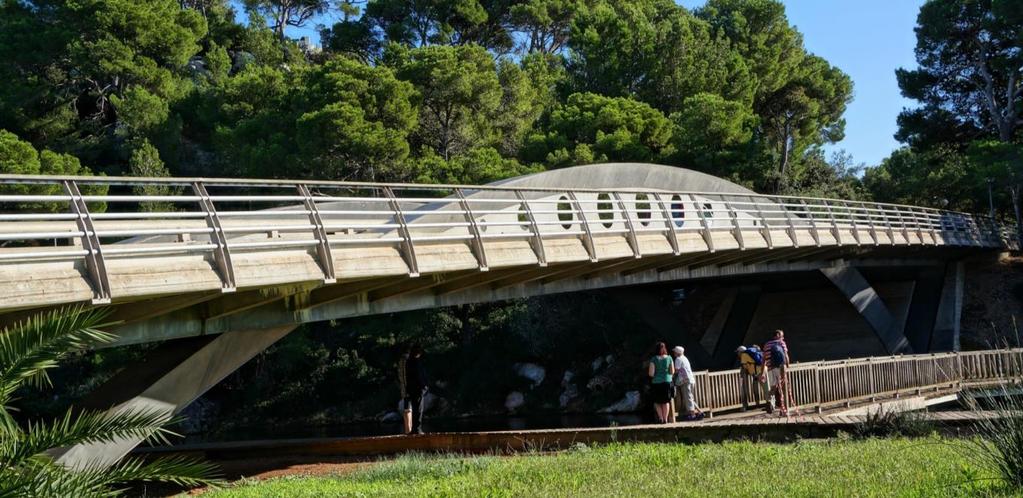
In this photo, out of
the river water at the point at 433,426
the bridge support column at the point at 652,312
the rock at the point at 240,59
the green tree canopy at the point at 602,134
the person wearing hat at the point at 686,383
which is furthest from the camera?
the rock at the point at 240,59

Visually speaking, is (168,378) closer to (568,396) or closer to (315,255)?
(315,255)

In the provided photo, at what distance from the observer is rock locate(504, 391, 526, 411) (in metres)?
38.7

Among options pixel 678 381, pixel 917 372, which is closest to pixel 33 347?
pixel 678 381

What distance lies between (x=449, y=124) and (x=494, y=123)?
2.82 metres

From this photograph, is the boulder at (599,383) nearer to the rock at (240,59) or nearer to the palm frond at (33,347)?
the rock at (240,59)

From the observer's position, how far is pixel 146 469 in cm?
691

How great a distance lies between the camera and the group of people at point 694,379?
55.3 feet

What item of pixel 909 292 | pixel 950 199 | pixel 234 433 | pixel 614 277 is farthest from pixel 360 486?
pixel 950 199

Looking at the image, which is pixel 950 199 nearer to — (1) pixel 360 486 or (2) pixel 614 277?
(2) pixel 614 277

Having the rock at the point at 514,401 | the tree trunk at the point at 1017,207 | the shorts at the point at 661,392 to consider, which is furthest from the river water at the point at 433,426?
the tree trunk at the point at 1017,207

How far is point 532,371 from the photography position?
39.9m

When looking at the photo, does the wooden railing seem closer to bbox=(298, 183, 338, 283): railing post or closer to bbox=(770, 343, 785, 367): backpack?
bbox=(770, 343, 785, 367): backpack

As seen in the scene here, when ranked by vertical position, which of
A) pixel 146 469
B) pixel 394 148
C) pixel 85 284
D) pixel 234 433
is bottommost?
pixel 234 433

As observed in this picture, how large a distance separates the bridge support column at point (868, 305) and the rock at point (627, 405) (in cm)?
842
